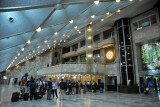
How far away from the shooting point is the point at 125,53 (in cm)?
2067

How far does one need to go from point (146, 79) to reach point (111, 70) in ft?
21.1

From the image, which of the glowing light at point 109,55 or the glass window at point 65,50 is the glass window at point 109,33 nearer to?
the glowing light at point 109,55

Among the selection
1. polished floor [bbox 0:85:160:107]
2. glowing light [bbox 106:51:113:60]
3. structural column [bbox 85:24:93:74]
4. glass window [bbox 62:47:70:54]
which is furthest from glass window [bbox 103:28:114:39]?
glass window [bbox 62:47:70:54]

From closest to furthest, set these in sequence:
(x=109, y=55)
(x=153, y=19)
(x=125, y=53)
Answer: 1. (x=153, y=19)
2. (x=125, y=53)
3. (x=109, y=55)

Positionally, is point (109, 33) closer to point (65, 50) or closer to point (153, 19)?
point (153, 19)

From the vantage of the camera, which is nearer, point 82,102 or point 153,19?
point 82,102

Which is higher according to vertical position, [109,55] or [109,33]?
[109,33]

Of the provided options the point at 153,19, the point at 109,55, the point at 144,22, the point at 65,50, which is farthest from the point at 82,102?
the point at 65,50

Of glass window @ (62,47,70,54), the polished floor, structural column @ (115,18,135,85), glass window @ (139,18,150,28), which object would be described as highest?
glass window @ (139,18,150,28)

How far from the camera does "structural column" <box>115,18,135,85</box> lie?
1980cm

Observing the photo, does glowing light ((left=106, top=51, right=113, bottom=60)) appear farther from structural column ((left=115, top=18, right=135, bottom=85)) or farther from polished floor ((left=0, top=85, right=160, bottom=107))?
polished floor ((left=0, top=85, right=160, bottom=107))

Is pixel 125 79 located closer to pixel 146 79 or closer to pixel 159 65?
pixel 146 79

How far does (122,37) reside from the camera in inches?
837

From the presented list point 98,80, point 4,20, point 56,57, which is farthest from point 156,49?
point 56,57
